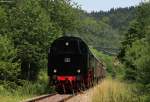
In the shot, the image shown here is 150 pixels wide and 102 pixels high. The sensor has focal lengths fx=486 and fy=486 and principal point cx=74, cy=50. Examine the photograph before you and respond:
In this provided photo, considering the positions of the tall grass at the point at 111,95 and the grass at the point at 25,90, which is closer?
the tall grass at the point at 111,95

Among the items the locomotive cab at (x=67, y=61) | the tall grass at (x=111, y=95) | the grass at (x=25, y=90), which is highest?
the locomotive cab at (x=67, y=61)

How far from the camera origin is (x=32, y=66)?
43062 mm

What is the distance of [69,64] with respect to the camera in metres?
34.2

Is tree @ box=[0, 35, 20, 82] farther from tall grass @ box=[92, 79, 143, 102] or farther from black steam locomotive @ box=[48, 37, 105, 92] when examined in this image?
tall grass @ box=[92, 79, 143, 102]

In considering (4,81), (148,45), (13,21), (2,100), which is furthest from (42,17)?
(148,45)

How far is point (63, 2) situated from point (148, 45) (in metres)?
39.9

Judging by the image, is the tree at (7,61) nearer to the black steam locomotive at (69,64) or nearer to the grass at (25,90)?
the grass at (25,90)

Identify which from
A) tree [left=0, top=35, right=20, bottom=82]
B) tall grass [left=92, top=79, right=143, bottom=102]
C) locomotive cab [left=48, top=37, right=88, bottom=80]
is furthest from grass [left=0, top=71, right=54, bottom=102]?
tall grass [left=92, top=79, right=143, bottom=102]

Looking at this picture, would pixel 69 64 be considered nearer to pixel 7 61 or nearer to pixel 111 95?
pixel 7 61

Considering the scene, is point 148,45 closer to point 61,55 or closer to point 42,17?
point 61,55

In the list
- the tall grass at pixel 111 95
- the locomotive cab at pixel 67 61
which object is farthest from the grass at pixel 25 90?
the tall grass at pixel 111 95

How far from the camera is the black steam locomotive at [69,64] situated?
33750 millimetres

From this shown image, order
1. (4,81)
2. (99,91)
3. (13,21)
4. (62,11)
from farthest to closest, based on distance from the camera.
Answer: (62,11)
(13,21)
(4,81)
(99,91)

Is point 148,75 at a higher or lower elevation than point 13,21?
lower
